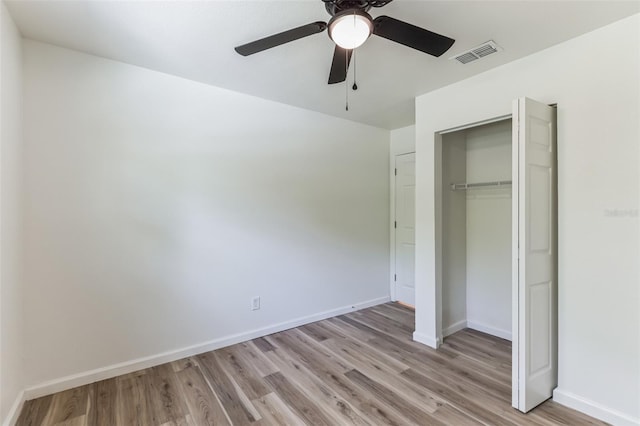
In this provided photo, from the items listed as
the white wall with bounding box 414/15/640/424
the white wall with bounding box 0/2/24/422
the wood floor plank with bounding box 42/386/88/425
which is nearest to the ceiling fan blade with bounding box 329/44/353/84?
the white wall with bounding box 414/15/640/424

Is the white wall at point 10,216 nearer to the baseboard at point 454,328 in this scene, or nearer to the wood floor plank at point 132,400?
the wood floor plank at point 132,400

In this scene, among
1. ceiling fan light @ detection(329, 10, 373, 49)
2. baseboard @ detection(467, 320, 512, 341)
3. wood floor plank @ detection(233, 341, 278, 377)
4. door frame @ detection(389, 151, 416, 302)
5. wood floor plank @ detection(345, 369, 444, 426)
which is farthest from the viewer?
door frame @ detection(389, 151, 416, 302)

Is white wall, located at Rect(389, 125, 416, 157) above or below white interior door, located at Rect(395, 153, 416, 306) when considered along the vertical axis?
above

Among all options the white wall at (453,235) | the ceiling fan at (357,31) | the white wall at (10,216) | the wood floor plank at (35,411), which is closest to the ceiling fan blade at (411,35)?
the ceiling fan at (357,31)

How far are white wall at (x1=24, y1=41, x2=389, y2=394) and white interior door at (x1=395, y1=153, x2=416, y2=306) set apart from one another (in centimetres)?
90

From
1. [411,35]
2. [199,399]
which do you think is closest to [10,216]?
[199,399]

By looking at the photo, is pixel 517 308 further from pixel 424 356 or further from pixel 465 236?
pixel 465 236

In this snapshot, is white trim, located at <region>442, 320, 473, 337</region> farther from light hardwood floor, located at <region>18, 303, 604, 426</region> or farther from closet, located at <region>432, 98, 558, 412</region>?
light hardwood floor, located at <region>18, 303, 604, 426</region>

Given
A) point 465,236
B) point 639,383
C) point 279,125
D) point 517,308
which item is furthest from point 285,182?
point 639,383

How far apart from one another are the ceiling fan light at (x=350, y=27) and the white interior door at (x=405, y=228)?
286cm

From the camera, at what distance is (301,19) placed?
1891 mm

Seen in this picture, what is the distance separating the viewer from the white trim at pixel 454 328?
323 centimetres

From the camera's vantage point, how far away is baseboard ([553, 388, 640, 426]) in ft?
6.11

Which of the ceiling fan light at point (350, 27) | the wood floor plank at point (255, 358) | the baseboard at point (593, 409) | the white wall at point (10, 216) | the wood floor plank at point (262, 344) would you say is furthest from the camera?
the wood floor plank at point (262, 344)
